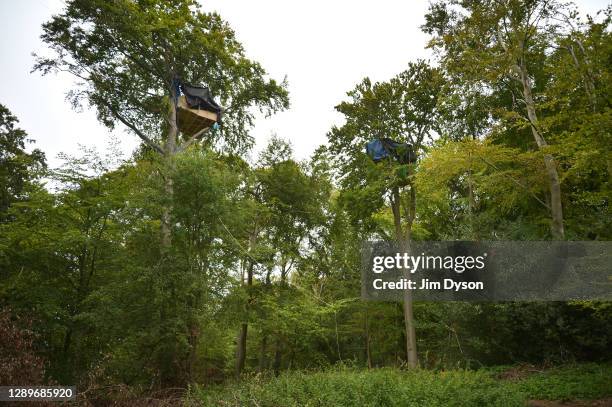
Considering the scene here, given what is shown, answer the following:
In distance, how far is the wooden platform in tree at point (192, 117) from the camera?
12.3 m

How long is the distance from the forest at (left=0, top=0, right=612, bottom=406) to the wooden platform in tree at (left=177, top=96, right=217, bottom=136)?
0.67 metres

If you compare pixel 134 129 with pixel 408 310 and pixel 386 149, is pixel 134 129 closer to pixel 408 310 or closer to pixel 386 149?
pixel 386 149

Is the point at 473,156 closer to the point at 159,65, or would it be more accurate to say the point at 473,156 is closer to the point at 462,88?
the point at 462,88

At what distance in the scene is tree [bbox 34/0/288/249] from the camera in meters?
12.1

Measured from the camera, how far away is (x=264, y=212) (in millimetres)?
17266

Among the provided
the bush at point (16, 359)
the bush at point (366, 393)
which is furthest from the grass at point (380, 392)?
the bush at point (16, 359)

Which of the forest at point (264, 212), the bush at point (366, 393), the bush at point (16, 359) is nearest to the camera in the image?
the bush at point (16, 359)

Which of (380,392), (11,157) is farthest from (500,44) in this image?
(11,157)

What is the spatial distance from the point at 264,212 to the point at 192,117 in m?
5.80

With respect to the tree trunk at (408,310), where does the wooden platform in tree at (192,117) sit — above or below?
→ above

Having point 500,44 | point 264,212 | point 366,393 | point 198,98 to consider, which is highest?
point 500,44

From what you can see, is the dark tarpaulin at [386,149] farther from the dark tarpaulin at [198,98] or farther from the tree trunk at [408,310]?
the dark tarpaulin at [198,98]

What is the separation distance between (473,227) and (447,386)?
31.7 ft

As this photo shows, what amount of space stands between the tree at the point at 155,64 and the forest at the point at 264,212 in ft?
0.21
